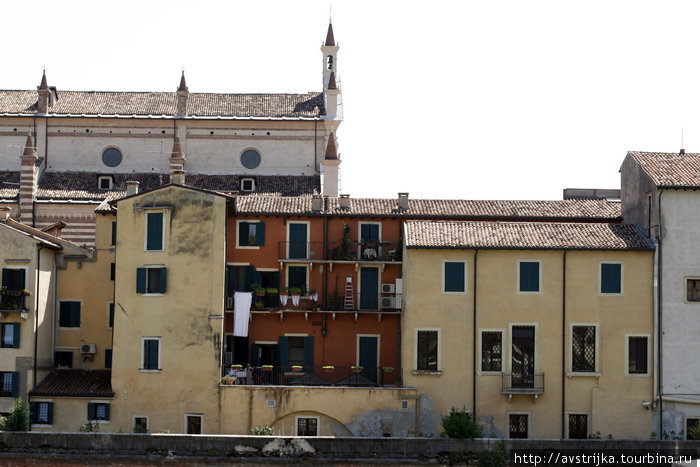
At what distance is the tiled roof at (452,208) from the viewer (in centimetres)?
4812

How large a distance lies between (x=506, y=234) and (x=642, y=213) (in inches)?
218

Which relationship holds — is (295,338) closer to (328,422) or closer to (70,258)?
(328,422)

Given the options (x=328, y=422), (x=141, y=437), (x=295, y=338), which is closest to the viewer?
(x=141, y=437)

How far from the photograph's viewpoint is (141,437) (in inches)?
1531

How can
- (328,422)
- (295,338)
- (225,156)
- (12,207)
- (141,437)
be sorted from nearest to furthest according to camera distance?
(141,437), (328,422), (295,338), (12,207), (225,156)

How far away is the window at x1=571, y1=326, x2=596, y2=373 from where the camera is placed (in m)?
43.0

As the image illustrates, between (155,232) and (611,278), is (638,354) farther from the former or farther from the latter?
(155,232)

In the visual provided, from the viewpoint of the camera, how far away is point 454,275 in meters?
43.5

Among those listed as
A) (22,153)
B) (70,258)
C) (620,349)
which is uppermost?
(22,153)

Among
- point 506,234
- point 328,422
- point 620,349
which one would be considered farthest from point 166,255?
point 620,349

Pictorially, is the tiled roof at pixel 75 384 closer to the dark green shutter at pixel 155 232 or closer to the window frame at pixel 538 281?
the dark green shutter at pixel 155 232

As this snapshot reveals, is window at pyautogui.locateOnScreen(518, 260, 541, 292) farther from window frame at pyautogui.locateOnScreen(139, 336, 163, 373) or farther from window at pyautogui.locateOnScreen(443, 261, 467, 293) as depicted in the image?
window frame at pyautogui.locateOnScreen(139, 336, 163, 373)

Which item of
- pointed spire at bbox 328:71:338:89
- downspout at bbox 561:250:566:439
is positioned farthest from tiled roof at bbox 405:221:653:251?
pointed spire at bbox 328:71:338:89

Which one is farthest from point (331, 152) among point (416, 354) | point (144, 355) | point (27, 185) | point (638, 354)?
point (638, 354)
